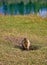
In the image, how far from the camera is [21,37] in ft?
39.7

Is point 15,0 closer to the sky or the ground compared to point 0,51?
closer to the ground

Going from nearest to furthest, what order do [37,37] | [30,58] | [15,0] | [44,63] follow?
1. [44,63]
2. [30,58]
3. [37,37]
4. [15,0]

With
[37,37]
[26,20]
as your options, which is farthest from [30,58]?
[26,20]

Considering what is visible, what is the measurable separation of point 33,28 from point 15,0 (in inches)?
1873

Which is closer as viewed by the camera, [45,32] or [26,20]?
[45,32]

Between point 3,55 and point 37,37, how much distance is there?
13.7 ft

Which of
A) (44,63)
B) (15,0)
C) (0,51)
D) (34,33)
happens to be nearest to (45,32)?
(34,33)

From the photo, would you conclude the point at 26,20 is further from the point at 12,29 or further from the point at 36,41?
the point at 36,41

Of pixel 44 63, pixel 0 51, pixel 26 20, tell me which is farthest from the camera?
pixel 26 20

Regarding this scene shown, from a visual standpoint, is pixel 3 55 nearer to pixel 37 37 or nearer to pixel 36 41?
pixel 36 41

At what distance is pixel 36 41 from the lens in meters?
11.4

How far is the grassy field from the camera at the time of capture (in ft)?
26.0

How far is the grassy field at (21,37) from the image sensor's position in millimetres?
7918

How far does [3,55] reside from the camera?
830cm
